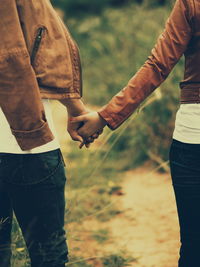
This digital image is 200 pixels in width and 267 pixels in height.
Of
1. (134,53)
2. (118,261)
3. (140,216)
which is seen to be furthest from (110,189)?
(134,53)

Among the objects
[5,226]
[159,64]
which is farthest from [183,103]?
[5,226]

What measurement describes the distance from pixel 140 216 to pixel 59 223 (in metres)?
2.18

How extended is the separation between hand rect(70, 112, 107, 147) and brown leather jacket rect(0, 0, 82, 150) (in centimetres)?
22

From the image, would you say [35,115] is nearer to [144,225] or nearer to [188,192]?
[188,192]

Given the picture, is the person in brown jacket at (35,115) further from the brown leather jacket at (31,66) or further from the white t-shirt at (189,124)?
the white t-shirt at (189,124)

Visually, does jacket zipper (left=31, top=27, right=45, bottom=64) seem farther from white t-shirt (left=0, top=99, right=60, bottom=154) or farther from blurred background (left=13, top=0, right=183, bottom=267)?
blurred background (left=13, top=0, right=183, bottom=267)

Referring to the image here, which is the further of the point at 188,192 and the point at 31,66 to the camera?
the point at 188,192

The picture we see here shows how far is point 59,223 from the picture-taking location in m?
2.24

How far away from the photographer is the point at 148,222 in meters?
4.21

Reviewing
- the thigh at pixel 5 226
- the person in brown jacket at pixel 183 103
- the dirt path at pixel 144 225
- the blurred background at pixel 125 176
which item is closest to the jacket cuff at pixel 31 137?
the thigh at pixel 5 226

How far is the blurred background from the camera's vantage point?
3551 mm

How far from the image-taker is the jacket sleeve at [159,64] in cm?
208

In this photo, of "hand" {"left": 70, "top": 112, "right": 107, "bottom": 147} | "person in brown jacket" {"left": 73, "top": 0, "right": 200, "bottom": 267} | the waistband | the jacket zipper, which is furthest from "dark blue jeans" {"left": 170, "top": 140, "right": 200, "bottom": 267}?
the jacket zipper

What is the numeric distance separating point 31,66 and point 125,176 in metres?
3.41
